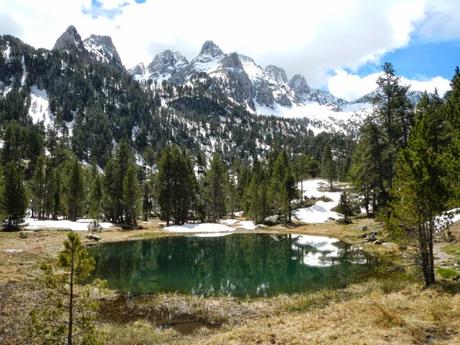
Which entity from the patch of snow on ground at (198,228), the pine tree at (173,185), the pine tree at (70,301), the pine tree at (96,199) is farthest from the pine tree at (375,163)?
the pine tree at (70,301)

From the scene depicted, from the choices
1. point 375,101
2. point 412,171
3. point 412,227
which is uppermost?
point 375,101

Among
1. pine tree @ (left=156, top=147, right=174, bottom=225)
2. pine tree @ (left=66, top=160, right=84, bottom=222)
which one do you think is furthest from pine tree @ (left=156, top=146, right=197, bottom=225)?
pine tree @ (left=66, top=160, right=84, bottom=222)

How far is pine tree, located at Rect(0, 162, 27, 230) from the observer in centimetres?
7456

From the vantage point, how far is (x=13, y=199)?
74875 mm

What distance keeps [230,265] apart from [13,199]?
152 feet

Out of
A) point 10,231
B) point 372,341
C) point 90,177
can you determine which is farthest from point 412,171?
point 90,177

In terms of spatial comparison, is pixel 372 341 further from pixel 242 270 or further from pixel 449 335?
pixel 242 270

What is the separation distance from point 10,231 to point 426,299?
6998cm

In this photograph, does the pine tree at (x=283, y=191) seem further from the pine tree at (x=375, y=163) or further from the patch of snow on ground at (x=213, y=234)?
the pine tree at (x=375, y=163)

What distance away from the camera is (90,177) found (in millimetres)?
128125

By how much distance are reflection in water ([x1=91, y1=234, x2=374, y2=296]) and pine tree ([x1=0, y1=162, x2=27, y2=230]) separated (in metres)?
22.0

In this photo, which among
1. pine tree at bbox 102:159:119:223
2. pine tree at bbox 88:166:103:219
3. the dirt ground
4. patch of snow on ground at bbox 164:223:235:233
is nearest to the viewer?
the dirt ground

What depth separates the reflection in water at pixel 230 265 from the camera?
1476 inches

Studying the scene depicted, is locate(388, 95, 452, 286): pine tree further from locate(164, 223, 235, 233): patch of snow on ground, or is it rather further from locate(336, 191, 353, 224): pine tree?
locate(164, 223, 235, 233): patch of snow on ground
